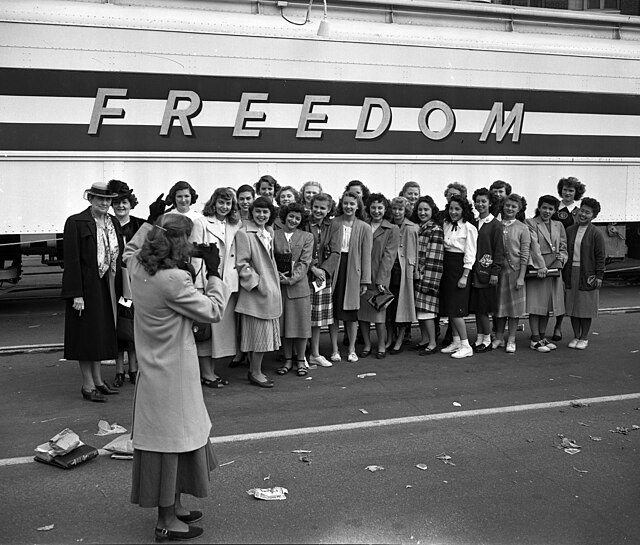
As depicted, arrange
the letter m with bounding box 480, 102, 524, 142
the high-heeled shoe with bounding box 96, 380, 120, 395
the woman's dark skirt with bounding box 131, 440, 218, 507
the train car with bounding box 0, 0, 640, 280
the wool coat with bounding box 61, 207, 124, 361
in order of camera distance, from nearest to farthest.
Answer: the woman's dark skirt with bounding box 131, 440, 218, 507
the wool coat with bounding box 61, 207, 124, 361
the high-heeled shoe with bounding box 96, 380, 120, 395
the train car with bounding box 0, 0, 640, 280
the letter m with bounding box 480, 102, 524, 142

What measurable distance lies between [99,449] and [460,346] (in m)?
4.19

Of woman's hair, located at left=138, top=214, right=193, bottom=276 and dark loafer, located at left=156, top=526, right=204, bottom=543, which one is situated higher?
woman's hair, located at left=138, top=214, right=193, bottom=276

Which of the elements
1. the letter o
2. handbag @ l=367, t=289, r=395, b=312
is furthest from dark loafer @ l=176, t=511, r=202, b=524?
the letter o

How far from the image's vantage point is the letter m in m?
10.9

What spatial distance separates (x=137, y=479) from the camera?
3.88m

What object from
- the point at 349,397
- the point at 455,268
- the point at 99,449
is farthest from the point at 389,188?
the point at 99,449

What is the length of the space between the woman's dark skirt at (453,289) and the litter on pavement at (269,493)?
3.90 metres

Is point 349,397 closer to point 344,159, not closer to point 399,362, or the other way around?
point 399,362

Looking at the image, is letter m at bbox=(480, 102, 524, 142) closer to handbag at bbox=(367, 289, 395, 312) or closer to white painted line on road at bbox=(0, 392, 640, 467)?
handbag at bbox=(367, 289, 395, 312)

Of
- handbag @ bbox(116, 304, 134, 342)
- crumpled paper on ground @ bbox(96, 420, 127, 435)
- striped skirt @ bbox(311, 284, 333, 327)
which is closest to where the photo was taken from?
crumpled paper on ground @ bbox(96, 420, 127, 435)

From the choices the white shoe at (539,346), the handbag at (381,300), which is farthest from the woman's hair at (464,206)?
the white shoe at (539,346)

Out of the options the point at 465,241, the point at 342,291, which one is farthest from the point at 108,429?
the point at 465,241

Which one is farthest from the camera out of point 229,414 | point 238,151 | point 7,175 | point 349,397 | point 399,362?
point 238,151

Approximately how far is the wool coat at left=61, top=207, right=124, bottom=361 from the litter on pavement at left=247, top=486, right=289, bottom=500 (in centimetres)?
231
